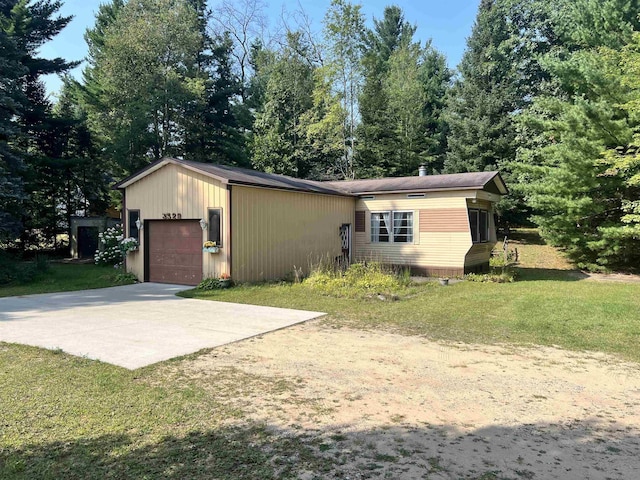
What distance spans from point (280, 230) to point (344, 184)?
213 inches

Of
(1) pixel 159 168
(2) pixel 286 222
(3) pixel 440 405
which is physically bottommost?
(3) pixel 440 405

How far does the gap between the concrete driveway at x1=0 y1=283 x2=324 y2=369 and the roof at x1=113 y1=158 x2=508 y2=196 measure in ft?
12.4

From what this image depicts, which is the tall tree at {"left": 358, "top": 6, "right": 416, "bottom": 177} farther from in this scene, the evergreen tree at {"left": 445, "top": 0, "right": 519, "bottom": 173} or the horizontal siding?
the horizontal siding

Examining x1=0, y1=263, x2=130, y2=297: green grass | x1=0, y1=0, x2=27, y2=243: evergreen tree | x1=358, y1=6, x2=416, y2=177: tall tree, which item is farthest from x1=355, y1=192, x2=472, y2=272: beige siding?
x1=0, y1=0, x2=27, y2=243: evergreen tree

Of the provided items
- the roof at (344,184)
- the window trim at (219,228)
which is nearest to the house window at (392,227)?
the roof at (344,184)

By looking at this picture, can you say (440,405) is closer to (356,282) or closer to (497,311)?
(497,311)

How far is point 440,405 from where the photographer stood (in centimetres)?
391

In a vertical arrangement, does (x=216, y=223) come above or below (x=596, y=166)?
below

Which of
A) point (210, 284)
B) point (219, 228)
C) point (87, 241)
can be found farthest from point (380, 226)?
point (87, 241)

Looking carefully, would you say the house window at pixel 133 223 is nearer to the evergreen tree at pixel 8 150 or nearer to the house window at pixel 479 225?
the evergreen tree at pixel 8 150

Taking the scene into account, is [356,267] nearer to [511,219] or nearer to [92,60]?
[511,219]

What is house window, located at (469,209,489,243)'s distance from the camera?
46.8 feet

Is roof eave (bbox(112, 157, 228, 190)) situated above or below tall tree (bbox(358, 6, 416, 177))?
below

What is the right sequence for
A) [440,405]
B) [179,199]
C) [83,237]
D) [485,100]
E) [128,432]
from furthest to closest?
[485,100] → [83,237] → [179,199] → [440,405] → [128,432]
